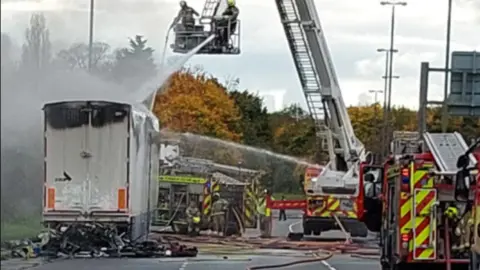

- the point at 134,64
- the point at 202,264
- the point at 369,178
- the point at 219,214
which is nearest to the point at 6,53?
the point at 369,178

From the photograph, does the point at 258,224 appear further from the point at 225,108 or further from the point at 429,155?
the point at 225,108

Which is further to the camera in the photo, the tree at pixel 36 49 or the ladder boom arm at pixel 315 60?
the ladder boom arm at pixel 315 60

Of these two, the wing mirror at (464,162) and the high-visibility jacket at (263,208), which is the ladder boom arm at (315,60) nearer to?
the high-visibility jacket at (263,208)

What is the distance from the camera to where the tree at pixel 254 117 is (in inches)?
3123

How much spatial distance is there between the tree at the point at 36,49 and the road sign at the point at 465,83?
30.7ft

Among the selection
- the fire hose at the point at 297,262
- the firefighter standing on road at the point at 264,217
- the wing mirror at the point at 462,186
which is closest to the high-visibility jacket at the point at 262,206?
the firefighter standing on road at the point at 264,217

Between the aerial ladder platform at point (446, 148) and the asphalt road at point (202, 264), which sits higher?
the aerial ladder platform at point (446, 148)

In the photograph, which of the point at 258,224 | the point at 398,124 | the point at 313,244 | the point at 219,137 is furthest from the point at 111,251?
the point at 398,124

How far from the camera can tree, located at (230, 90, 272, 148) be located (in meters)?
79.3

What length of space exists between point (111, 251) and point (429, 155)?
35.4 ft

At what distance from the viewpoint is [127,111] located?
76.0 ft

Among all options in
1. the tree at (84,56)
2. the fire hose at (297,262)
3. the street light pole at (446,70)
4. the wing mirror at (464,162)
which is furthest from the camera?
the street light pole at (446,70)

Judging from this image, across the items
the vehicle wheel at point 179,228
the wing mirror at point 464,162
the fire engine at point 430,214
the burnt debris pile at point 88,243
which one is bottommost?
the vehicle wheel at point 179,228

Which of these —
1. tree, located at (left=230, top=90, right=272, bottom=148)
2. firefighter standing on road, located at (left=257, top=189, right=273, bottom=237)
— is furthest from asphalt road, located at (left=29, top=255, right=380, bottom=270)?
tree, located at (left=230, top=90, right=272, bottom=148)
